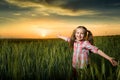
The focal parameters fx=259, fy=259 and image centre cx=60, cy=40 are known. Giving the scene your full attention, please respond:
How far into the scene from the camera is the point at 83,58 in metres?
3.03

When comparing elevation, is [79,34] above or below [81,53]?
above

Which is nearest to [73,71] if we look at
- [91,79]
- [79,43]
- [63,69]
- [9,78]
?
[63,69]

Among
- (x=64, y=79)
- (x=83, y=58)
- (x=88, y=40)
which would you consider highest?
(x=88, y=40)

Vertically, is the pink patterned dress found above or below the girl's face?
below

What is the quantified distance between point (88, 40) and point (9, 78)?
102cm

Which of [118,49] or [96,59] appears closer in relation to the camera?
[96,59]

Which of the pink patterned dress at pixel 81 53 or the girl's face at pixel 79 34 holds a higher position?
the girl's face at pixel 79 34

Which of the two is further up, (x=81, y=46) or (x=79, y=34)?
(x=79, y=34)

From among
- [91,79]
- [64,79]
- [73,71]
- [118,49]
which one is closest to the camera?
[91,79]

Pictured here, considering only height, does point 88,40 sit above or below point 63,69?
above

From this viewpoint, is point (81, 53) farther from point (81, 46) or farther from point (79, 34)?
point (79, 34)

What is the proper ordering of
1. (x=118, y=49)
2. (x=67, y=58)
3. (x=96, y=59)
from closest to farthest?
1. (x=67, y=58)
2. (x=96, y=59)
3. (x=118, y=49)

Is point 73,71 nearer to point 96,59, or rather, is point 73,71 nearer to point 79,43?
point 79,43

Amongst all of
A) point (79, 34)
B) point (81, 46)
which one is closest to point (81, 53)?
point (81, 46)
